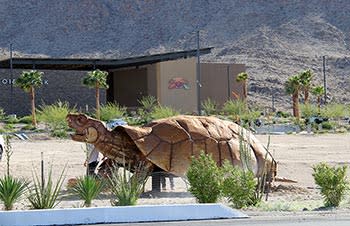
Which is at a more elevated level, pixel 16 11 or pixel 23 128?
pixel 16 11

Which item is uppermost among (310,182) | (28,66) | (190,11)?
(190,11)

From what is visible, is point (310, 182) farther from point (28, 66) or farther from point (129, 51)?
point (129, 51)

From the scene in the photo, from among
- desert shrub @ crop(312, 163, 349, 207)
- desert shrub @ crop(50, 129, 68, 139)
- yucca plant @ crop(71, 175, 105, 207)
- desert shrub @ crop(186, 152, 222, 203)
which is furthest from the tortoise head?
desert shrub @ crop(50, 129, 68, 139)

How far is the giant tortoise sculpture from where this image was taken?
20.1 m

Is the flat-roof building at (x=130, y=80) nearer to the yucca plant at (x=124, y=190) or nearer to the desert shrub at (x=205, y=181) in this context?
the yucca plant at (x=124, y=190)

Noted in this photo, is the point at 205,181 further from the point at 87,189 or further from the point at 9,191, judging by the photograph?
the point at 9,191

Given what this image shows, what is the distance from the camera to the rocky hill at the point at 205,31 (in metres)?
132

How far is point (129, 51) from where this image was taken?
142 m

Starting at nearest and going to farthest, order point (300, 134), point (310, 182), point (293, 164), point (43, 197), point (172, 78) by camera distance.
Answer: point (43, 197), point (310, 182), point (293, 164), point (300, 134), point (172, 78)

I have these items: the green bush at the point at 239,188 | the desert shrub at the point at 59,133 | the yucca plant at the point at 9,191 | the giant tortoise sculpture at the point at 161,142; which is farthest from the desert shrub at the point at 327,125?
the yucca plant at the point at 9,191

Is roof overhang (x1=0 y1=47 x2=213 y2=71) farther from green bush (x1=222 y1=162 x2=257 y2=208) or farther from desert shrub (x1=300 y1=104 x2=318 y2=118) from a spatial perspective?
green bush (x1=222 y1=162 x2=257 y2=208)

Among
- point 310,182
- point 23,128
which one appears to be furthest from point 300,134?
point 310,182

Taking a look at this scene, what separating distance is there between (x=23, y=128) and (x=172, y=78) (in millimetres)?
34240

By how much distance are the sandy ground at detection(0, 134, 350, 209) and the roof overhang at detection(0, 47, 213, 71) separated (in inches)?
1329
